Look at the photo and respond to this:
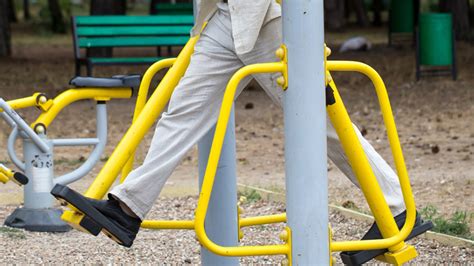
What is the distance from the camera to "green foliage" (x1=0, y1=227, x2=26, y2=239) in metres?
5.89

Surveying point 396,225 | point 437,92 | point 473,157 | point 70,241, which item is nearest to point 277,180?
point 473,157

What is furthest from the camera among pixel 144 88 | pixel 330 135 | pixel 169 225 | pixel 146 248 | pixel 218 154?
pixel 146 248

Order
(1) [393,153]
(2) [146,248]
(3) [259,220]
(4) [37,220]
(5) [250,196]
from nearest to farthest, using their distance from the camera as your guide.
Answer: (1) [393,153]
(3) [259,220]
(2) [146,248]
(4) [37,220]
(5) [250,196]

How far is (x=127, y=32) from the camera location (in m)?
13.9

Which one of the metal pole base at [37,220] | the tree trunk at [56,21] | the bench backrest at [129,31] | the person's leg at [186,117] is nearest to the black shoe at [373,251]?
the person's leg at [186,117]

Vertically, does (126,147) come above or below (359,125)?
above

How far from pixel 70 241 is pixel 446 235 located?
6.47 ft

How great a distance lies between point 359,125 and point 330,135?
6.77 m

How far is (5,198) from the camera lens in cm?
718

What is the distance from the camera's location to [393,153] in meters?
3.94

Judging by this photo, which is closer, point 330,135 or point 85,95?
point 330,135

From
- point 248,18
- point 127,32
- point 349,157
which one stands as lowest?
point 127,32

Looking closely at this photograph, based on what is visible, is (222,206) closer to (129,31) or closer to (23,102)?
(23,102)

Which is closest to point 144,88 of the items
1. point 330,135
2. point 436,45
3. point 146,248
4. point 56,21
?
point 330,135
